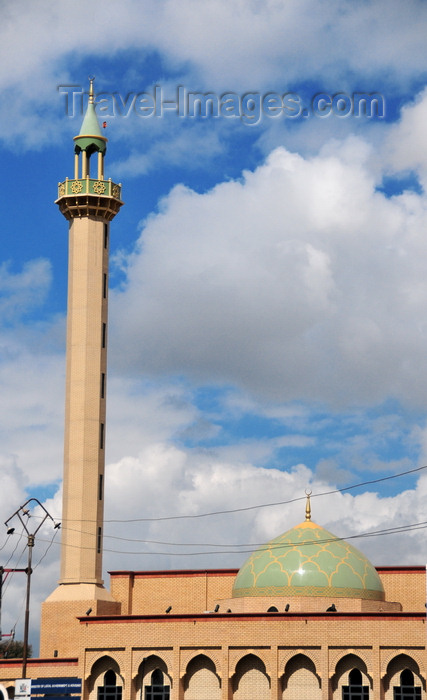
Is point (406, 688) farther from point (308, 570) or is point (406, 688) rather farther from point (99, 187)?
point (99, 187)

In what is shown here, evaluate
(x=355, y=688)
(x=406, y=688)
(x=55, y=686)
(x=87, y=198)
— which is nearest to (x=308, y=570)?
(x=355, y=688)

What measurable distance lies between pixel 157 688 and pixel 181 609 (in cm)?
1055

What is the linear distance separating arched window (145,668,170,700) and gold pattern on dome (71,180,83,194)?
26976 mm

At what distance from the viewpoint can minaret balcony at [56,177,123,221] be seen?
69125mm

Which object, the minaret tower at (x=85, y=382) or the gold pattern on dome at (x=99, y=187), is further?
the gold pattern on dome at (x=99, y=187)

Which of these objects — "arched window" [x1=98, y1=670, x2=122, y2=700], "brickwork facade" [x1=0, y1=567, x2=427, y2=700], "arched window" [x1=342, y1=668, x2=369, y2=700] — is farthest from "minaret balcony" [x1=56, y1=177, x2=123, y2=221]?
"arched window" [x1=342, y1=668, x2=369, y2=700]

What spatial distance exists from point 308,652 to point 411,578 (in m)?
11.9

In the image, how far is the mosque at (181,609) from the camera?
183 ft

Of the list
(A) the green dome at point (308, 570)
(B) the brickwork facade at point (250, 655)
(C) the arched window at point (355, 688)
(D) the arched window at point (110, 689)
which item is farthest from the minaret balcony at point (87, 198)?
(C) the arched window at point (355, 688)

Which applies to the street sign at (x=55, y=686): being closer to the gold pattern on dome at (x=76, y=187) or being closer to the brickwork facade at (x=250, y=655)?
the brickwork facade at (x=250, y=655)

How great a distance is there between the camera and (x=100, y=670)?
2329 inches

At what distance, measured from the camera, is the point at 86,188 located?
69250mm

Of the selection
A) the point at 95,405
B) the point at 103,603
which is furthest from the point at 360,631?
the point at 95,405

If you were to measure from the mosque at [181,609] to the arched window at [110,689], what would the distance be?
0.06m
